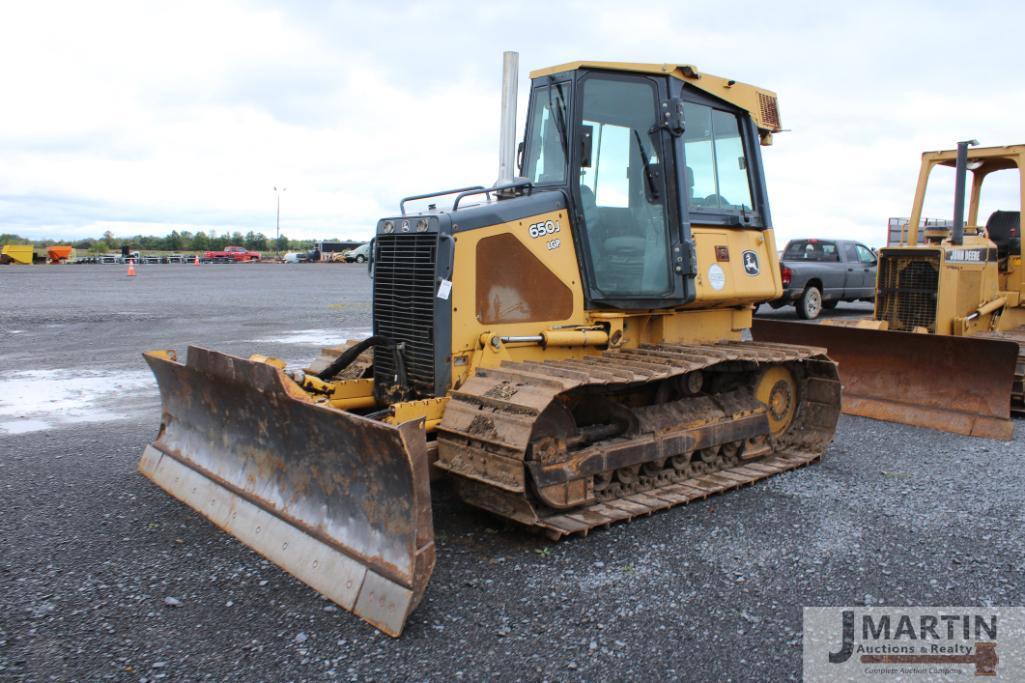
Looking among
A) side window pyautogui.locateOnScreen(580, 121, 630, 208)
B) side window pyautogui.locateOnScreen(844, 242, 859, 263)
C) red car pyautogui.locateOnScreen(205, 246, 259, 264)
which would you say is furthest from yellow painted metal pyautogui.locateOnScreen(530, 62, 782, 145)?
red car pyautogui.locateOnScreen(205, 246, 259, 264)

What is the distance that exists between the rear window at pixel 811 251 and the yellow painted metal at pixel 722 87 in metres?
12.1

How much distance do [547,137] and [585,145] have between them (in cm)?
41

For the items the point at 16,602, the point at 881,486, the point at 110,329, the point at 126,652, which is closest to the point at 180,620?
the point at 126,652

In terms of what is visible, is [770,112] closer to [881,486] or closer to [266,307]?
[881,486]

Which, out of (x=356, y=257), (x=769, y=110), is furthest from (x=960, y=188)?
(x=356, y=257)

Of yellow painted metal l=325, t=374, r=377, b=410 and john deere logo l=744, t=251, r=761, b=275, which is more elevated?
john deere logo l=744, t=251, r=761, b=275

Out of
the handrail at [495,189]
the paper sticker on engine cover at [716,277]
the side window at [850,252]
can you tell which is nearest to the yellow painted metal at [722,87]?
the handrail at [495,189]

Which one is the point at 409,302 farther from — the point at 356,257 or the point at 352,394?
the point at 356,257

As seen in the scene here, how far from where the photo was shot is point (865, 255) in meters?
19.0

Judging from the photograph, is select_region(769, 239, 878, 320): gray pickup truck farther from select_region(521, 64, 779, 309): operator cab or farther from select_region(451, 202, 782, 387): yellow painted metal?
select_region(521, 64, 779, 309): operator cab

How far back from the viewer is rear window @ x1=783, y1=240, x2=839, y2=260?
60.4ft

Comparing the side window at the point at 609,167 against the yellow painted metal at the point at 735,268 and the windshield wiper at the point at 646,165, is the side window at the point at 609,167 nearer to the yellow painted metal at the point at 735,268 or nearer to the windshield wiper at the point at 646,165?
the windshield wiper at the point at 646,165

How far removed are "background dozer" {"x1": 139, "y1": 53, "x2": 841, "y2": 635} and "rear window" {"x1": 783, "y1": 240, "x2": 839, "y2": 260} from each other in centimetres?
1228

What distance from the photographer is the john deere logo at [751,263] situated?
667 cm
